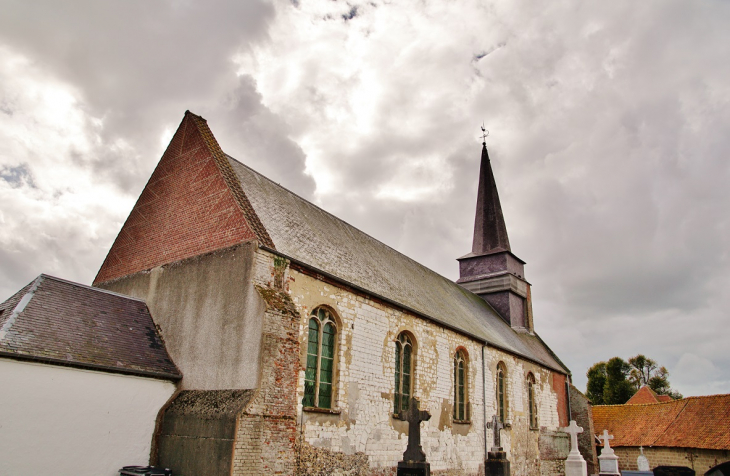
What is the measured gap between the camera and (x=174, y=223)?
43.3ft

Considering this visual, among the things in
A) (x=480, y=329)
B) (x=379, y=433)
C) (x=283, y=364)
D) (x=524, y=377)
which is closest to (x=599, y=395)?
(x=524, y=377)

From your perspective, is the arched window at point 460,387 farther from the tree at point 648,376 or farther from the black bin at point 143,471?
the tree at point 648,376

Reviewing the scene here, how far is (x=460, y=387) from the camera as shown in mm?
17000

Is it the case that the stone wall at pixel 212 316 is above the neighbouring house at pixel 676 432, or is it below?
above

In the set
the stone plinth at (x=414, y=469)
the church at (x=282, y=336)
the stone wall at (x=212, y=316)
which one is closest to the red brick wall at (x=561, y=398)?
the church at (x=282, y=336)

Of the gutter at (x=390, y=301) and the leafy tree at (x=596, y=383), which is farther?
the leafy tree at (x=596, y=383)

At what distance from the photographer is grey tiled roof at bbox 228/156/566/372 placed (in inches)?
510

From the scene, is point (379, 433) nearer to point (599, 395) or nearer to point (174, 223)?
point (174, 223)

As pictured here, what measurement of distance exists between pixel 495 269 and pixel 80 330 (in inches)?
838

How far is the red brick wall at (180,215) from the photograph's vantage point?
39.2ft

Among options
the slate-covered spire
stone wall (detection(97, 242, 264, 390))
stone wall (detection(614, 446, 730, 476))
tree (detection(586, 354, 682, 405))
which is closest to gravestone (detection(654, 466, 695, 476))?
stone wall (detection(97, 242, 264, 390))

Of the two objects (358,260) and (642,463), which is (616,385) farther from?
(358,260)

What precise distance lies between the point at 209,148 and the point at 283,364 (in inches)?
241

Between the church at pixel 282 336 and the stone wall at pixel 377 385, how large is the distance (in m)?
0.04
